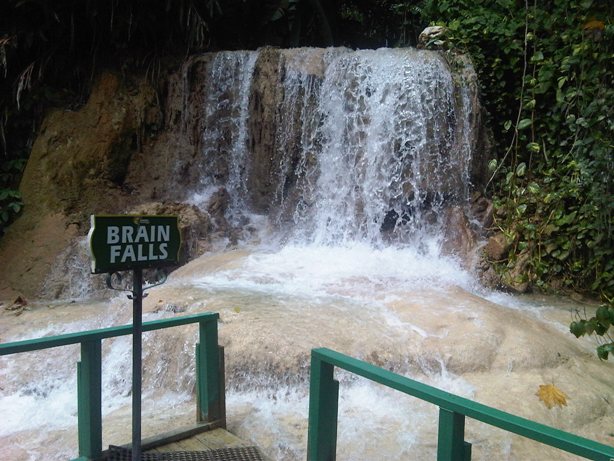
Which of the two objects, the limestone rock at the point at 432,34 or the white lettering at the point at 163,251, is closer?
the white lettering at the point at 163,251

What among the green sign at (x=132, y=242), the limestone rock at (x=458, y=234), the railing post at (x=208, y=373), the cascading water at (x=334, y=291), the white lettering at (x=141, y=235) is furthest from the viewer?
the limestone rock at (x=458, y=234)

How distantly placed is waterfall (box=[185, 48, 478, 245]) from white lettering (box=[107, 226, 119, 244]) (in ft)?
17.5

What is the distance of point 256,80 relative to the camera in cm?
820

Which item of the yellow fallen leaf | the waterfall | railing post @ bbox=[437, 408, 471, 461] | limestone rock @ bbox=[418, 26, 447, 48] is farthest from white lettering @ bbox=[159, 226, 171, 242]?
limestone rock @ bbox=[418, 26, 447, 48]

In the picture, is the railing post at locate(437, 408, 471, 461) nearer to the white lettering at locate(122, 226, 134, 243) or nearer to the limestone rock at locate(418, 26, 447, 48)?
the white lettering at locate(122, 226, 134, 243)

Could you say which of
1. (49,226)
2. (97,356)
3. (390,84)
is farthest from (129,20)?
(97,356)

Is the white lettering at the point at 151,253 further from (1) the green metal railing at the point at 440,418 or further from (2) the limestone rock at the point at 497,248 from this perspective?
(2) the limestone rock at the point at 497,248

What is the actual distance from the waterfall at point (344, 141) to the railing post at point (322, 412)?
492 cm

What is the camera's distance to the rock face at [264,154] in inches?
285

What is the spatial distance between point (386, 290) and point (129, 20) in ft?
19.5

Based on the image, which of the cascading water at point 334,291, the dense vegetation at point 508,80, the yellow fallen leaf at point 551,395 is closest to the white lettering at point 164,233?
the cascading water at point 334,291

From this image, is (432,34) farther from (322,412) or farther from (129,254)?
(129,254)

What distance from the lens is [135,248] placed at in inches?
79.0

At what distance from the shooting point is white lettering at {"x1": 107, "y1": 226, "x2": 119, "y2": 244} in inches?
75.9
